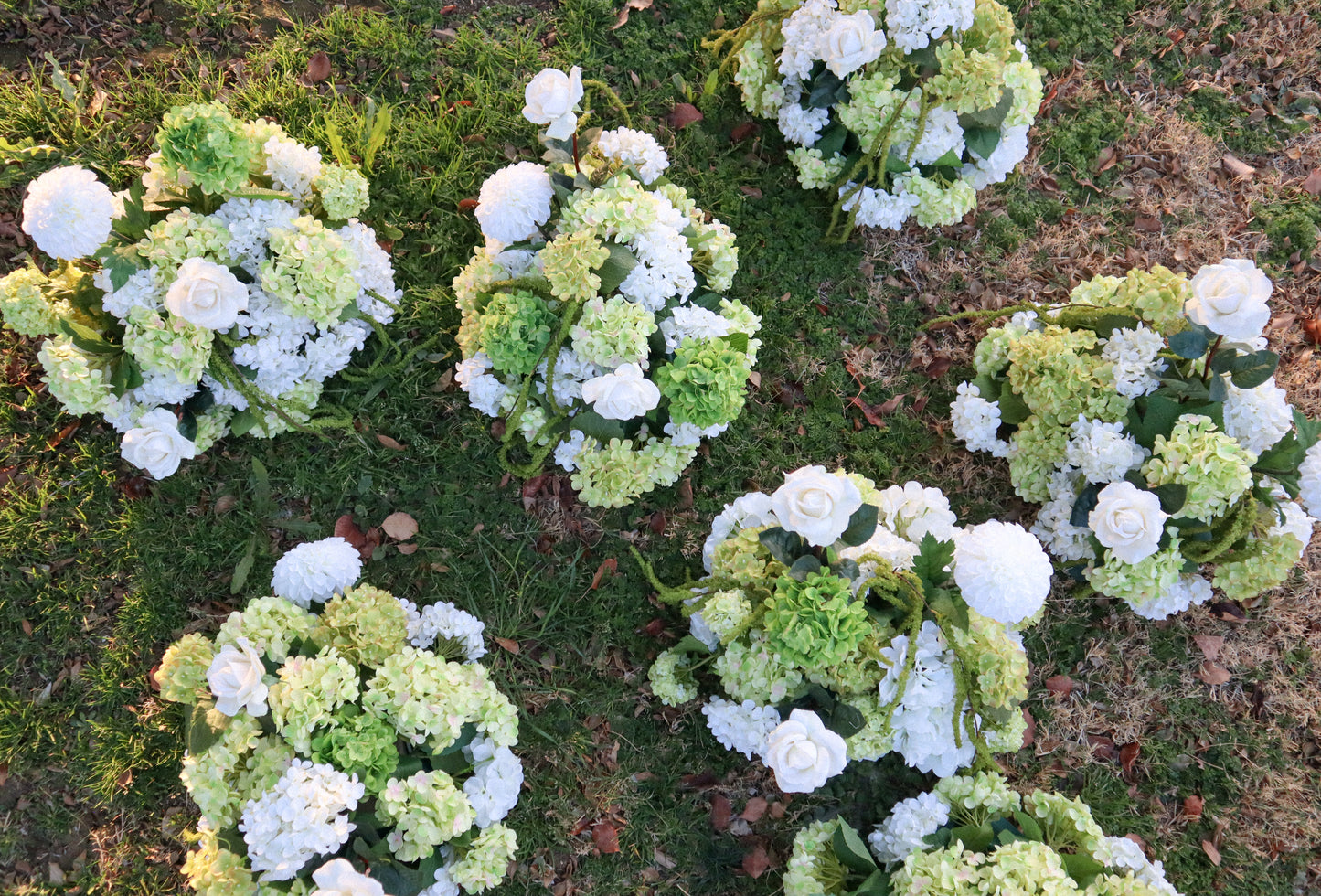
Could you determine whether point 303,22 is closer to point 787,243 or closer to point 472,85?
point 472,85

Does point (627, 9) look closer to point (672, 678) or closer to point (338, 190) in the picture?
point (338, 190)

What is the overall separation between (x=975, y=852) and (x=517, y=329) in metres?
2.13

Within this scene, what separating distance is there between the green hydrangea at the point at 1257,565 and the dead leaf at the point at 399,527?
2.84 meters

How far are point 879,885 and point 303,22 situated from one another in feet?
12.9

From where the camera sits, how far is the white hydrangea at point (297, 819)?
2.32 meters

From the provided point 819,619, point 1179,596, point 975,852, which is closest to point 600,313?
point 819,619

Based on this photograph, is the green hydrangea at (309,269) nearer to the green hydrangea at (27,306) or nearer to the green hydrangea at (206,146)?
the green hydrangea at (206,146)

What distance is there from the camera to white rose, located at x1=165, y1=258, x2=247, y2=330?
2508 mm

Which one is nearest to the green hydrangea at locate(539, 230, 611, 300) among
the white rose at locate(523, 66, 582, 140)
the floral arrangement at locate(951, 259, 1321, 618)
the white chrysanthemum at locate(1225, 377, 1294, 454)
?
the white rose at locate(523, 66, 582, 140)

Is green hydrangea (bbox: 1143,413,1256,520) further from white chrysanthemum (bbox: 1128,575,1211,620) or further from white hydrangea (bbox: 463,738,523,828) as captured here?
white hydrangea (bbox: 463,738,523,828)

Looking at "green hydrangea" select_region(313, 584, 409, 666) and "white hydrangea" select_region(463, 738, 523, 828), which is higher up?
"green hydrangea" select_region(313, 584, 409, 666)

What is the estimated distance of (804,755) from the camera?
239 centimetres

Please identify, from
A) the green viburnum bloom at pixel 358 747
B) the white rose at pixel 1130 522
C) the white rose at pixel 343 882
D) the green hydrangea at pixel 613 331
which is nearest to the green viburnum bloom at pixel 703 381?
the green hydrangea at pixel 613 331

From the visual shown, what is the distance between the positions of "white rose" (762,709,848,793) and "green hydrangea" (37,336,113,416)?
2373 millimetres
